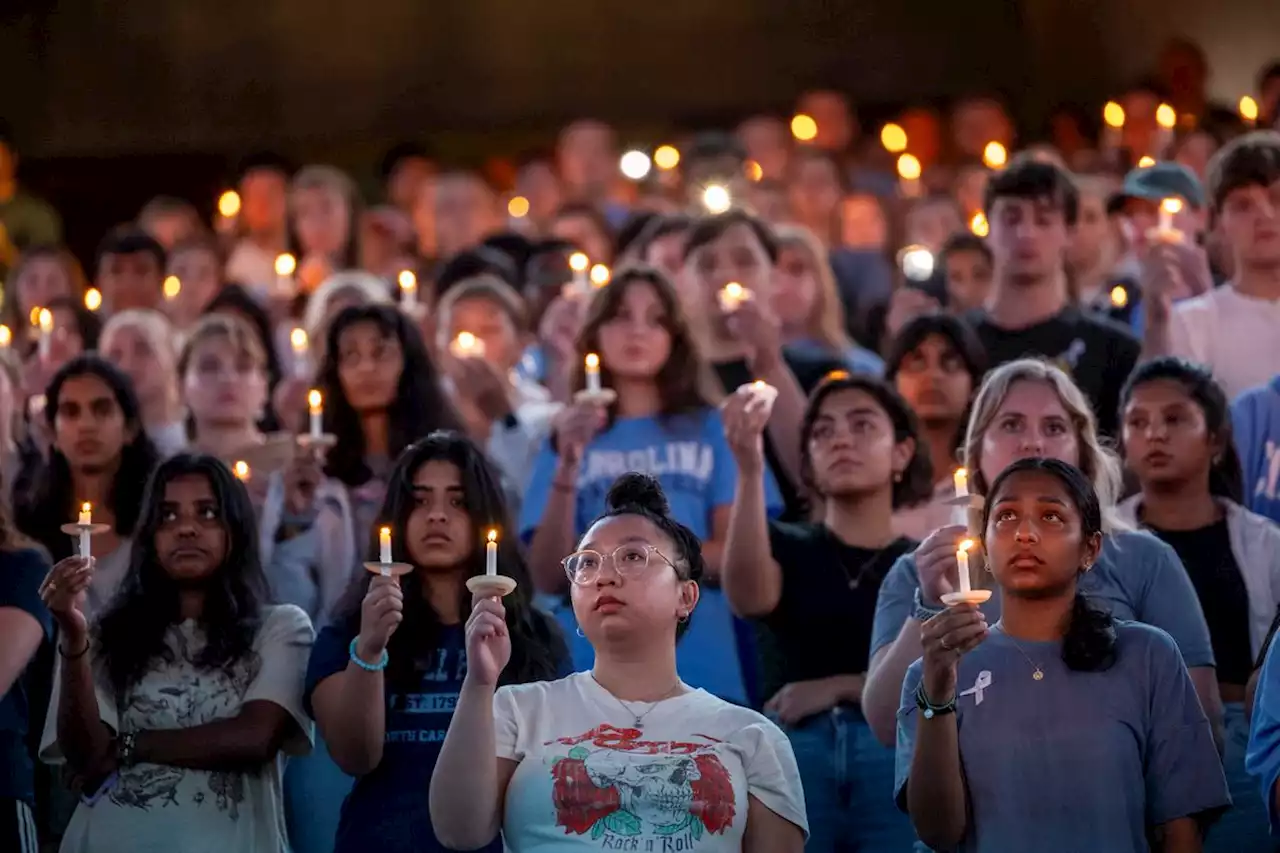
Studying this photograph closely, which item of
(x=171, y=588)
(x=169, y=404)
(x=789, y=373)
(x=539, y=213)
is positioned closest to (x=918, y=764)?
(x=171, y=588)

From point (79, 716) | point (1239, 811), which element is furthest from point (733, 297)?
point (79, 716)

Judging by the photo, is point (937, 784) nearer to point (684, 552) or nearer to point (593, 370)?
point (684, 552)

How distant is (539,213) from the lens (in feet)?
34.4

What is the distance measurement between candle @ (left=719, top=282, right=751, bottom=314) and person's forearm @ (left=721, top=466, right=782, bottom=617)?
109 cm

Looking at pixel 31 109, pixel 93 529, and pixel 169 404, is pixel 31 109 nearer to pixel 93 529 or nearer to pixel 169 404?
pixel 169 404

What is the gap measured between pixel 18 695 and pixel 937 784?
2.34 metres

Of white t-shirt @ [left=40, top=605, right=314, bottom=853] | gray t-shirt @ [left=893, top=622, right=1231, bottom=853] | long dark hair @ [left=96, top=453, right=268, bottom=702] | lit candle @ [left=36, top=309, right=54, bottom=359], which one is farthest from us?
A: lit candle @ [left=36, top=309, right=54, bottom=359]

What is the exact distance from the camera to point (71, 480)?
6250mm

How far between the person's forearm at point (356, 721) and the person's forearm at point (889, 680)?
107cm

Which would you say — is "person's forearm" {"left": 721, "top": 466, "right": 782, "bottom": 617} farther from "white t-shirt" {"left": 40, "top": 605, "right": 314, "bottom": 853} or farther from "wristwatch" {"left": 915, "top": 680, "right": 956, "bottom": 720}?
"wristwatch" {"left": 915, "top": 680, "right": 956, "bottom": 720}

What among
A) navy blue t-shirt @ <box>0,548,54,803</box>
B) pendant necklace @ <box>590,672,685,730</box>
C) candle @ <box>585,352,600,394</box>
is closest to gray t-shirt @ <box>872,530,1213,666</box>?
pendant necklace @ <box>590,672,685,730</box>

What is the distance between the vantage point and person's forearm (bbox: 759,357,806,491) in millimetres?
6402

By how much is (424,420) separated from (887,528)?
1475 mm

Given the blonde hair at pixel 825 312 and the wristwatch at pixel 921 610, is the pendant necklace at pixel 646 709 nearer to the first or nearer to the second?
the wristwatch at pixel 921 610
